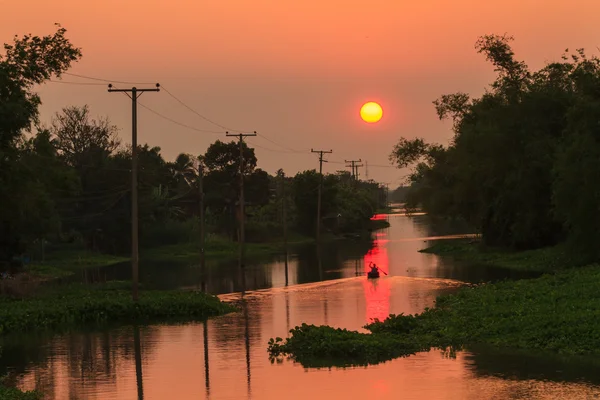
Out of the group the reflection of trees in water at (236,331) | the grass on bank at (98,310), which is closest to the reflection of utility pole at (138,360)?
the grass on bank at (98,310)

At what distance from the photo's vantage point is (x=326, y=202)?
118 meters

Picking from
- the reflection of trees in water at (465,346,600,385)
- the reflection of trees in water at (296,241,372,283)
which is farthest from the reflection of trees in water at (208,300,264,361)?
the reflection of trees in water at (296,241,372,283)

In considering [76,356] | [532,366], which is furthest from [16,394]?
[532,366]

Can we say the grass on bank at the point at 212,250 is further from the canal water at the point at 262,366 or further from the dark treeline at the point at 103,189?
the canal water at the point at 262,366

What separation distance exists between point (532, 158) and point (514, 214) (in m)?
6.51

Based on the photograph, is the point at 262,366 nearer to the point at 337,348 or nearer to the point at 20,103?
the point at 337,348

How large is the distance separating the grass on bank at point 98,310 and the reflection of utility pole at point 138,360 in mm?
2441

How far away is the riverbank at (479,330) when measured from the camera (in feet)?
84.7

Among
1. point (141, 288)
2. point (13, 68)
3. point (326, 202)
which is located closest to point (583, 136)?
point (141, 288)

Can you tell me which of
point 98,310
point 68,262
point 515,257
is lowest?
point 98,310

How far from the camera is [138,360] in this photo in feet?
90.0

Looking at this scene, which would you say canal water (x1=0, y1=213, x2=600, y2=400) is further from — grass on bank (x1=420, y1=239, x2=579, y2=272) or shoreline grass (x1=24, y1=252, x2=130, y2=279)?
shoreline grass (x1=24, y1=252, x2=130, y2=279)

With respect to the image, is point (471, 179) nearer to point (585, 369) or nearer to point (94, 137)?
point (94, 137)

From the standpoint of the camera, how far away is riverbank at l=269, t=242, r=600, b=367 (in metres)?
25.8
